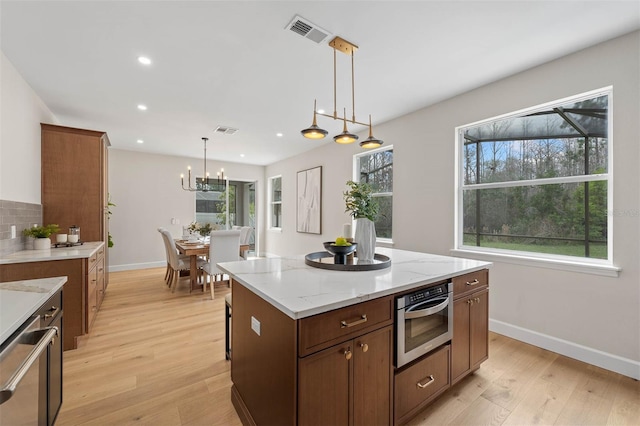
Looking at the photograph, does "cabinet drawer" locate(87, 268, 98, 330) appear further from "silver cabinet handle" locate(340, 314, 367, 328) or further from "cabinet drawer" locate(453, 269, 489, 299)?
"cabinet drawer" locate(453, 269, 489, 299)

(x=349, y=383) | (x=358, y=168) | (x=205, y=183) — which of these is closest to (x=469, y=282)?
(x=349, y=383)

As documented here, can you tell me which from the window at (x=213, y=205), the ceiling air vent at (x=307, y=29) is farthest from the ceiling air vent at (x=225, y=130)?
the ceiling air vent at (x=307, y=29)

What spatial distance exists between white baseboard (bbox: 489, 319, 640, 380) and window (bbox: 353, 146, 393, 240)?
1.83m

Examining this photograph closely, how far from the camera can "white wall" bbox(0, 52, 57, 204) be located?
238 cm

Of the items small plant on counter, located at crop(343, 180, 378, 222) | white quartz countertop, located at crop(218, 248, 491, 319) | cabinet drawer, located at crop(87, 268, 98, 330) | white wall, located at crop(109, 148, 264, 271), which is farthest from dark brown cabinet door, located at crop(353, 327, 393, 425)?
white wall, located at crop(109, 148, 264, 271)

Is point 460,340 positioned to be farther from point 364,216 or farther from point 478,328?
point 364,216

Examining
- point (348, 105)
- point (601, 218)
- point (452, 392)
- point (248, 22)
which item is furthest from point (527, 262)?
point (248, 22)

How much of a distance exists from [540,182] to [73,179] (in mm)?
5295

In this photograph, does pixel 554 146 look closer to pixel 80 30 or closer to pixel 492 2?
pixel 492 2

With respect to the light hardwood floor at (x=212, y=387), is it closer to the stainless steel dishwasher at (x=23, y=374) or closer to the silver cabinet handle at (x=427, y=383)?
the silver cabinet handle at (x=427, y=383)

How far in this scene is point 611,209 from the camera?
2.23 meters

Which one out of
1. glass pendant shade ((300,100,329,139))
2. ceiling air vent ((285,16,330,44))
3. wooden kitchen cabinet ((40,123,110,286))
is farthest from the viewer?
wooden kitchen cabinet ((40,123,110,286))

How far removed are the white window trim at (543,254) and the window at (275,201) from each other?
4767 millimetres

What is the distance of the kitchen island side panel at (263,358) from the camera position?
1171 millimetres
